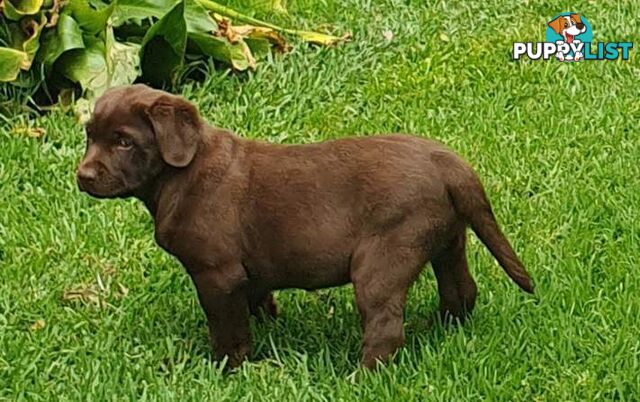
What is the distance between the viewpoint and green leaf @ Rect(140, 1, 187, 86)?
21.9ft

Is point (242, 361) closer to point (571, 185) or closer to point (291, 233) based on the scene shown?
point (291, 233)

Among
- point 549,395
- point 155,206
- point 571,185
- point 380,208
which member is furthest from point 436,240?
point 571,185

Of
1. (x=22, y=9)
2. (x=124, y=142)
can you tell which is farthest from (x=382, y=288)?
(x=22, y=9)

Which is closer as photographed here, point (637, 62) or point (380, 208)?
point (380, 208)

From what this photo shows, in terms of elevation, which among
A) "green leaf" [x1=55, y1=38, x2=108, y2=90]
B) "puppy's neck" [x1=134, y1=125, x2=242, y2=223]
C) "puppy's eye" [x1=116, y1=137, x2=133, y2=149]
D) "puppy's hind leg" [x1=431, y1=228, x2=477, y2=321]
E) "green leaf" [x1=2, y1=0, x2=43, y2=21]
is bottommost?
"green leaf" [x1=55, y1=38, x2=108, y2=90]

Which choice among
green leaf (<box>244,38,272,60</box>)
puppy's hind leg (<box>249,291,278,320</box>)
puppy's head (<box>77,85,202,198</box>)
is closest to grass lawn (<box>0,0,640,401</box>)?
→ puppy's hind leg (<box>249,291,278,320</box>)

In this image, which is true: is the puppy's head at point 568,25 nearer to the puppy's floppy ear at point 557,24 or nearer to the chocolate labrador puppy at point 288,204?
the puppy's floppy ear at point 557,24

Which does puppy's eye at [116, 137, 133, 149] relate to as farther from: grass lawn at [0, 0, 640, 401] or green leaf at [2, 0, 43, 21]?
green leaf at [2, 0, 43, 21]

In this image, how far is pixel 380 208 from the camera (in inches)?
168

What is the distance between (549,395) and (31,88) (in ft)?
11.6

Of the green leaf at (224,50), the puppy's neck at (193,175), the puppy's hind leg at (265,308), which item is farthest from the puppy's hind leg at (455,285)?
the green leaf at (224,50)

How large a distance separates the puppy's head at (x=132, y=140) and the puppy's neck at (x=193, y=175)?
59 millimetres

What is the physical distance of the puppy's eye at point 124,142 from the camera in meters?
4.34

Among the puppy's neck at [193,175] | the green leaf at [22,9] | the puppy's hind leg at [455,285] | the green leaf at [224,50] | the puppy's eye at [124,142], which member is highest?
the puppy's eye at [124,142]
